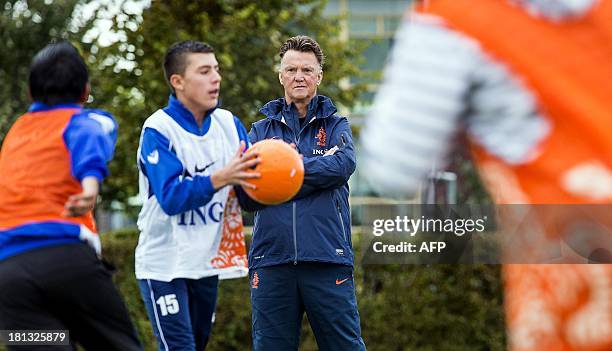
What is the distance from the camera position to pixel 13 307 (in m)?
4.32

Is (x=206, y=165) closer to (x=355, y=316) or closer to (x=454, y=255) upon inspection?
(x=355, y=316)

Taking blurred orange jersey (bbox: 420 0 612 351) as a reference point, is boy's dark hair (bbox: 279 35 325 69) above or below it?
above

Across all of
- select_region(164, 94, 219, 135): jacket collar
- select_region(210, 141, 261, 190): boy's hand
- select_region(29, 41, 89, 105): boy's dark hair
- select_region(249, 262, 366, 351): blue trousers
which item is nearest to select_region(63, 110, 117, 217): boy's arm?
select_region(29, 41, 89, 105): boy's dark hair

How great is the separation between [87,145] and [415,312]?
20.6 feet

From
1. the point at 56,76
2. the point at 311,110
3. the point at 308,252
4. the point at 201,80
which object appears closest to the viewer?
the point at 56,76

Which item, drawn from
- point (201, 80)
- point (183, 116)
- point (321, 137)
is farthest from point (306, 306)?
point (201, 80)

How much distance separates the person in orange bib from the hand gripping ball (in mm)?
735

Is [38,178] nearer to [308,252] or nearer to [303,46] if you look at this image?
[308,252]

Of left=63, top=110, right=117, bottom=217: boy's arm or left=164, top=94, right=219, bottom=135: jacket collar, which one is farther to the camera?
left=164, top=94, right=219, bottom=135: jacket collar

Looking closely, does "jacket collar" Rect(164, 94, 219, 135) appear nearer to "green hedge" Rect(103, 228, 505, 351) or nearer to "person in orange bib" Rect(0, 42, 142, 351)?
"person in orange bib" Rect(0, 42, 142, 351)

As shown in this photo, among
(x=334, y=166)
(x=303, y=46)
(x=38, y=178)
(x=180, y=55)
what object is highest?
(x=303, y=46)

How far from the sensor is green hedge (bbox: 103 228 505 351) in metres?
10.0

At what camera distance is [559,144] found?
253cm

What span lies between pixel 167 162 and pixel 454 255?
504 centimetres
